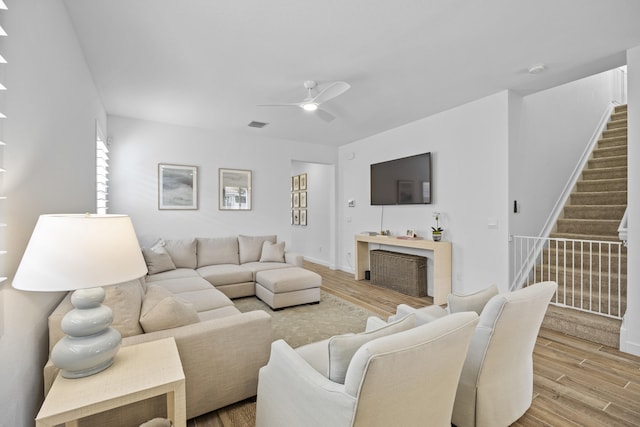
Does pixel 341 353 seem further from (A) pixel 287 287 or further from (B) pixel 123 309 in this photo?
(A) pixel 287 287

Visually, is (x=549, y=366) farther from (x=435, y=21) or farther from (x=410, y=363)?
(x=435, y=21)

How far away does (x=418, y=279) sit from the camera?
4.34 meters

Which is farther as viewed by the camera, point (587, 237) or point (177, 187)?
point (177, 187)

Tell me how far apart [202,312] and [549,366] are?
284cm

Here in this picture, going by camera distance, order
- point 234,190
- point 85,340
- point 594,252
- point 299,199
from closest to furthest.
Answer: point 85,340 → point 594,252 → point 234,190 → point 299,199

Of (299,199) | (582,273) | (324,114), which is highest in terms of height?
(324,114)

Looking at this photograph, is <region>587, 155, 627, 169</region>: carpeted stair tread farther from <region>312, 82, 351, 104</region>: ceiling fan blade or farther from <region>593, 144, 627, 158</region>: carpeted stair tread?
<region>312, 82, 351, 104</region>: ceiling fan blade

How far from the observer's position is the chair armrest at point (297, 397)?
3.52 feet

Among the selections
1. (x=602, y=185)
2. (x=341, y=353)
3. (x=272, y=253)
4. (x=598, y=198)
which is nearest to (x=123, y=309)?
(x=341, y=353)

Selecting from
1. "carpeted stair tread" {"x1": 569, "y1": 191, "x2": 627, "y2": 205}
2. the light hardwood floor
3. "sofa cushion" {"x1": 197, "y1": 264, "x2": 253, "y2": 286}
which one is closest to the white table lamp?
the light hardwood floor

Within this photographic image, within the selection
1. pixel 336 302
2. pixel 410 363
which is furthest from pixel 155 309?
pixel 336 302

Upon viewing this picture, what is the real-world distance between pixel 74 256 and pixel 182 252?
10.8 feet

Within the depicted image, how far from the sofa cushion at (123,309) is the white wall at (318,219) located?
4.82 metres

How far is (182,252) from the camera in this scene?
430cm
